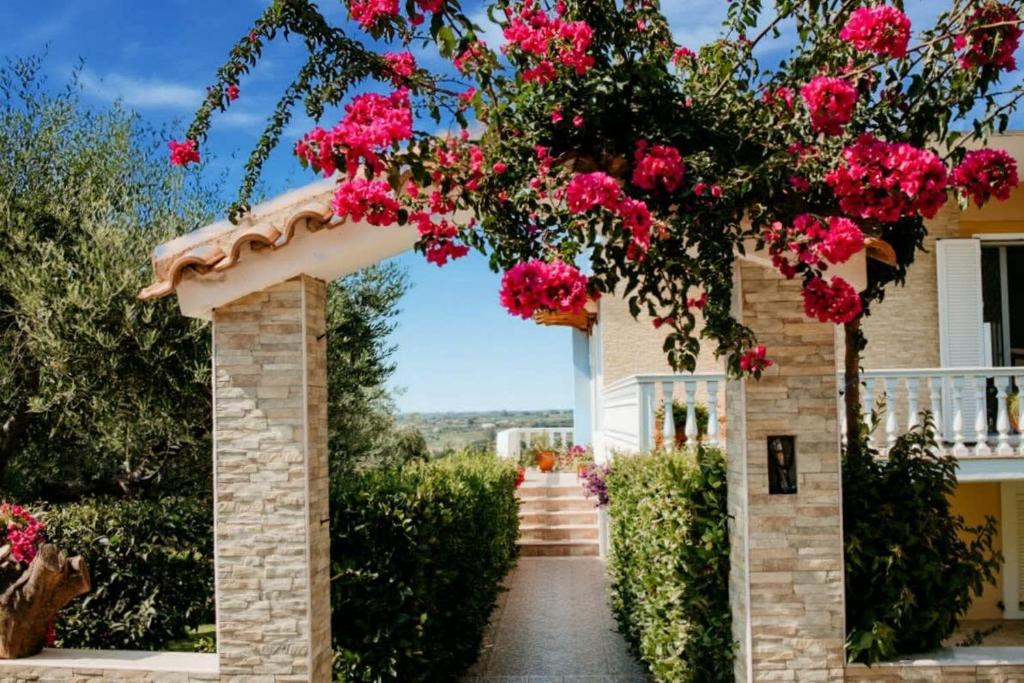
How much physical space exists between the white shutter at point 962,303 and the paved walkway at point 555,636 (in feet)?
18.4

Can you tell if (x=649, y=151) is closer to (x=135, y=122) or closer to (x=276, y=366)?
(x=276, y=366)

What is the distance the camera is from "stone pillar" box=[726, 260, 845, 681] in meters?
4.90

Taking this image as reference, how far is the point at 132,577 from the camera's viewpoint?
21.6 ft

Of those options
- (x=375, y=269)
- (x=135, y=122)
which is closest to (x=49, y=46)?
(x=135, y=122)

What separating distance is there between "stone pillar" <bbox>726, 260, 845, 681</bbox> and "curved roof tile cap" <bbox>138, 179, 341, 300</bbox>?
8.89 ft

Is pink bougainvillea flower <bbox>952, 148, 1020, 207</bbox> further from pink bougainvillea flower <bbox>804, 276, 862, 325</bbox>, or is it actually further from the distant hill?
the distant hill

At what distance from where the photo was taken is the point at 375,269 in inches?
422

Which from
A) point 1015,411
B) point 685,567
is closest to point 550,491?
point 1015,411

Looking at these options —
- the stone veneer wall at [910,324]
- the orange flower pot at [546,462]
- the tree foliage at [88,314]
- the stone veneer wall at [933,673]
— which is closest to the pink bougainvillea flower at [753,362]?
the stone veneer wall at [933,673]

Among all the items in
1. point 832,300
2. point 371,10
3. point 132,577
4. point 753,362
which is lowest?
point 132,577

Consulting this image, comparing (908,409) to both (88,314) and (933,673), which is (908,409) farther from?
(88,314)

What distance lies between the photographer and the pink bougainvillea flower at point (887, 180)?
3.72 m

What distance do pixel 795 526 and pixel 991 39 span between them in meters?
2.80

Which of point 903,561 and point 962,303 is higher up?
point 962,303
